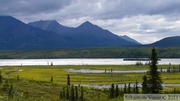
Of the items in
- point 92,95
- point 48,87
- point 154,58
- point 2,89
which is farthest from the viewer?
point 48,87

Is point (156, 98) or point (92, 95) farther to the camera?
point (92, 95)

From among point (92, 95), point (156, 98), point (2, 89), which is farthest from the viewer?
point (92, 95)

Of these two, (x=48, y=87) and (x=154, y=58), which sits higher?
(x=154, y=58)

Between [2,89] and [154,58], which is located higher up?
[154,58]

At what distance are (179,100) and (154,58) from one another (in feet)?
103

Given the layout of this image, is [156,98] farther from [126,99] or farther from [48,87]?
[48,87]

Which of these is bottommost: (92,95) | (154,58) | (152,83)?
(92,95)

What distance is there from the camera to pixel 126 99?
1753cm

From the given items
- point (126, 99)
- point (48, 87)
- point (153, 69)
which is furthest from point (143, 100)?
point (48, 87)

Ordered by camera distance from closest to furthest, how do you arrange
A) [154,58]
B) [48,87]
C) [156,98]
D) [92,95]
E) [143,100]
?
[143,100]
[156,98]
[154,58]
[92,95]
[48,87]

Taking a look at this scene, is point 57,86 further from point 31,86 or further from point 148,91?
point 148,91

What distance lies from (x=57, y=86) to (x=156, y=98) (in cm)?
8267

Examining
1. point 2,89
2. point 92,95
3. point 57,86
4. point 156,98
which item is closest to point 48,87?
point 57,86

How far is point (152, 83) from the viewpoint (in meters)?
49.1
